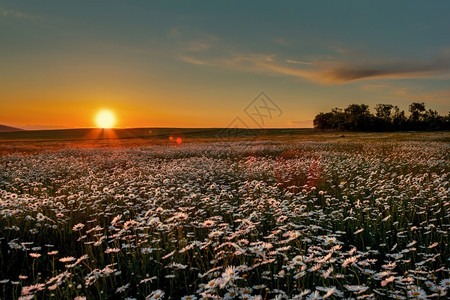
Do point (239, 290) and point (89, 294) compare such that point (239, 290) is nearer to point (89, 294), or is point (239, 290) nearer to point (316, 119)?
point (89, 294)

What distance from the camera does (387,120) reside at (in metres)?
111

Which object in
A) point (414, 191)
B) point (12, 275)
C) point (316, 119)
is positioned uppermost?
point (316, 119)

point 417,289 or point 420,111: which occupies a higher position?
point 420,111

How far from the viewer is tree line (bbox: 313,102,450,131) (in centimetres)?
10588

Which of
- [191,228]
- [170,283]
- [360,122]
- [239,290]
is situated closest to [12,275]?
[170,283]

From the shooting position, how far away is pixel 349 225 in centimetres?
582

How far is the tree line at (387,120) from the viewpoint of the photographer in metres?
106

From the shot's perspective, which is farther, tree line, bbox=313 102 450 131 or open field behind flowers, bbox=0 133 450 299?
tree line, bbox=313 102 450 131

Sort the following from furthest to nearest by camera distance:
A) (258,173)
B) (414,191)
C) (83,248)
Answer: (258,173), (414,191), (83,248)

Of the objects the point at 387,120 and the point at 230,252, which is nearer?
the point at 230,252

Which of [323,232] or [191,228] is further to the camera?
[191,228]

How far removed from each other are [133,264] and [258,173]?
795 centimetres

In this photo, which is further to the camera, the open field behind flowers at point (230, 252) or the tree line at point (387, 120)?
the tree line at point (387, 120)

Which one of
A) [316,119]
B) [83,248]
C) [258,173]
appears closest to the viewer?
[83,248]
